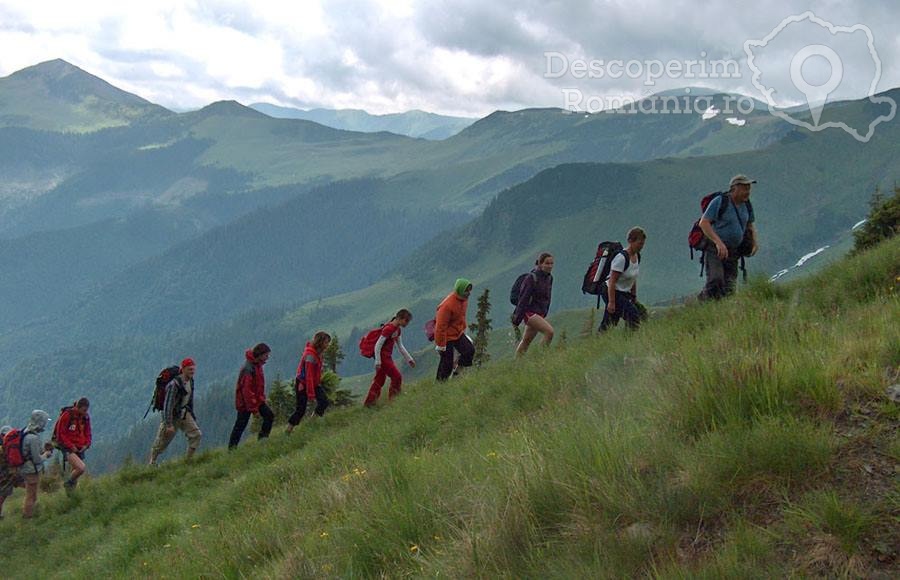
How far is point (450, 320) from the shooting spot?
14.0 meters

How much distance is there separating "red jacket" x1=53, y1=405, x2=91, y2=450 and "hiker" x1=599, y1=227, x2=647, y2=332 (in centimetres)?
1229

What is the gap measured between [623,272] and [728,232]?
195 centimetres

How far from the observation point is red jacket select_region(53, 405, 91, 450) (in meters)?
15.1

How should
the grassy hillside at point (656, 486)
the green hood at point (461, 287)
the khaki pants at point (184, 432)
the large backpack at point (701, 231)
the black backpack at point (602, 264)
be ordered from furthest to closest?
the khaki pants at point (184, 432) < the green hood at point (461, 287) < the black backpack at point (602, 264) < the large backpack at point (701, 231) < the grassy hillside at point (656, 486)

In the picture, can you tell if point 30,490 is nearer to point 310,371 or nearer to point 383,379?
point 310,371

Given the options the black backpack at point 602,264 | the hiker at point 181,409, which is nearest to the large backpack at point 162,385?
the hiker at point 181,409

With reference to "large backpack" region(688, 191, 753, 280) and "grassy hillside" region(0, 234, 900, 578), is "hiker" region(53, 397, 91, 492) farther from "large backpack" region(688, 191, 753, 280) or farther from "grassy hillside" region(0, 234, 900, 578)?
"large backpack" region(688, 191, 753, 280)

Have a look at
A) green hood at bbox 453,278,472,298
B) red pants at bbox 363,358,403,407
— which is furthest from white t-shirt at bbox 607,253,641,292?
red pants at bbox 363,358,403,407

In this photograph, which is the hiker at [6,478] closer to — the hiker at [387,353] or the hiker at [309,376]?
the hiker at [309,376]

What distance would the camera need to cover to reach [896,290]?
8.20 m

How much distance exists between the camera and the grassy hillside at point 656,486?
328 centimetres

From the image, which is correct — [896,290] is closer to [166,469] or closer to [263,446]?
[263,446]

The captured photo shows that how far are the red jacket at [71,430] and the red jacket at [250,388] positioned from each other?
412cm

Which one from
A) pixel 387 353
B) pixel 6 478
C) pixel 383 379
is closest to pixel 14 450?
pixel 6 478
